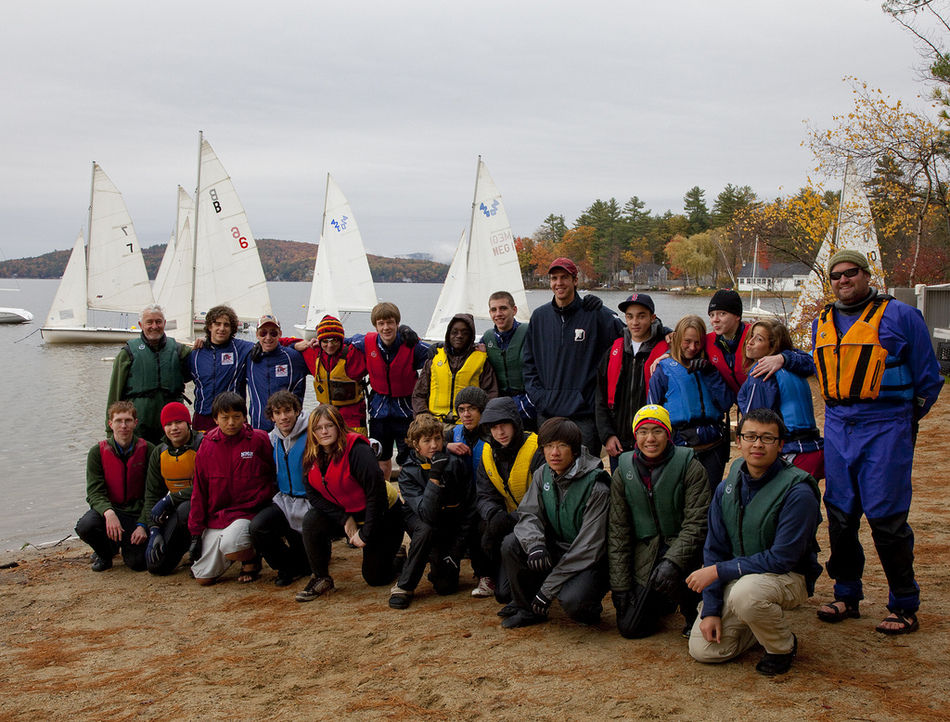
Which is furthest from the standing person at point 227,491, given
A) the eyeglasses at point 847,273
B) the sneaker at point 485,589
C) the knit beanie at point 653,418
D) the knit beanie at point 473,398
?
the eyeglasses at point 847,273

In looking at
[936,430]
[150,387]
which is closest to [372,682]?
[150,387]

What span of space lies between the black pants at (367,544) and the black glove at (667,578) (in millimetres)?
2038

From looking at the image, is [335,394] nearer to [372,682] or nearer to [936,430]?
[372,682]

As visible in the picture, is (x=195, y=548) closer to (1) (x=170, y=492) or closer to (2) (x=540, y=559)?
(1) (x=170, y=492)

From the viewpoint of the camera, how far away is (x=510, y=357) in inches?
243

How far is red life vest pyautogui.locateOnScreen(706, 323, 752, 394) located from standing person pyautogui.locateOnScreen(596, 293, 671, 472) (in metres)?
0.38

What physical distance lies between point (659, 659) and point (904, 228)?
1971 centimetres

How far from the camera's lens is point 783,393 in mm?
4254

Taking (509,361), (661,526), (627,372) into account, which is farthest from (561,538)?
(509,361)

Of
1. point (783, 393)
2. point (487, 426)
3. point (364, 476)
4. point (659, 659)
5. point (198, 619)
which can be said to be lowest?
point (198, 619)

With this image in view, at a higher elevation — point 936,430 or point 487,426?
point 487,426

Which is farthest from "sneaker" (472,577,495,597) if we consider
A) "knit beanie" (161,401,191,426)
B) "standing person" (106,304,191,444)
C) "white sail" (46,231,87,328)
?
"white sail" (46,231,87,328)

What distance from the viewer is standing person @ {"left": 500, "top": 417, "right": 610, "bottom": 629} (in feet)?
14.1

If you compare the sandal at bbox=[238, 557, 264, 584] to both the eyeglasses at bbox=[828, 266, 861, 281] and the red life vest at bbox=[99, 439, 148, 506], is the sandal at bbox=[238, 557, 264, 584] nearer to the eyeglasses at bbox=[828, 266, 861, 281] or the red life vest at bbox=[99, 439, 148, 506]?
the red life vest at bbox=[99, 439, 148, 506]
